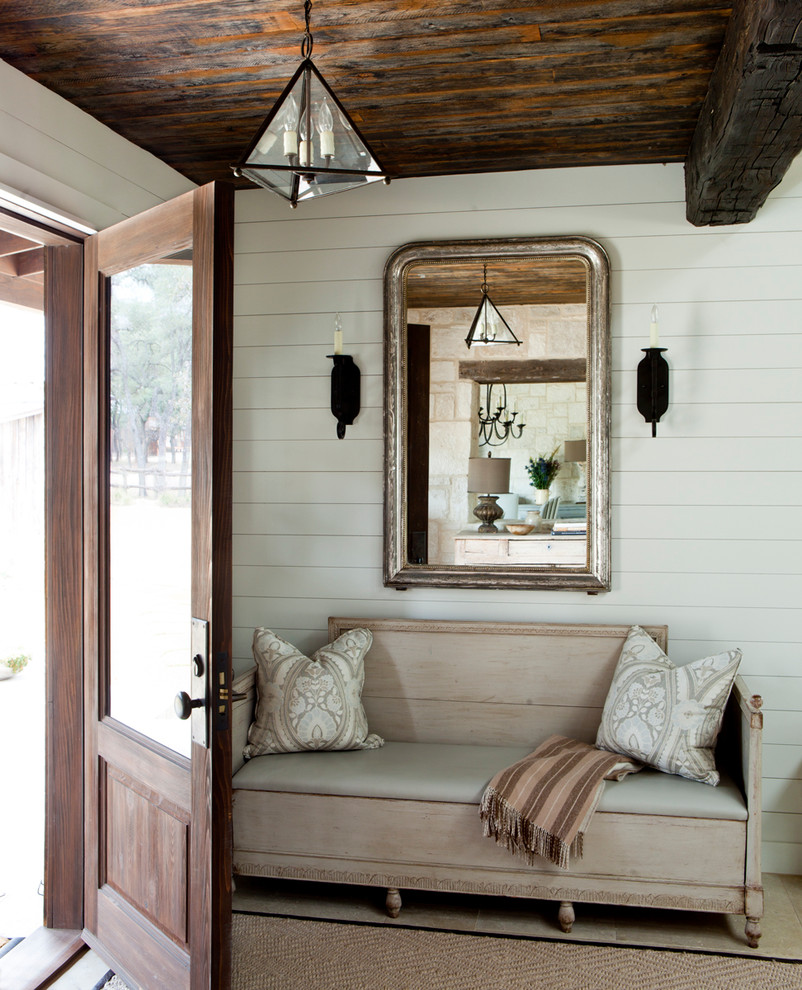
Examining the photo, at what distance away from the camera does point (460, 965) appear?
238cm

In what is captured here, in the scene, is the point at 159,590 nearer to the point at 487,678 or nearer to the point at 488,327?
the point at 487,678

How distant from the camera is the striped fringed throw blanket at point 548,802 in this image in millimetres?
2443

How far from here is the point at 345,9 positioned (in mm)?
2002

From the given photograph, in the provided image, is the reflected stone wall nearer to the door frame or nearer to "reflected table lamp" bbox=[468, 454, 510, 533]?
"reflected table lamp" bbox=[468, 454, 510, 533]

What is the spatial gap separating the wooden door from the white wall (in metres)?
0.19

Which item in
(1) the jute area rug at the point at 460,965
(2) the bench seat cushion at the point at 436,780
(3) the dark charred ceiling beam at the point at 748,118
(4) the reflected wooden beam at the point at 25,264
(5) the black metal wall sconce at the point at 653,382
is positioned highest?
(4) the reflected wooden beam at the point at 25,264

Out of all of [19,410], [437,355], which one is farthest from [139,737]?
[19,410]

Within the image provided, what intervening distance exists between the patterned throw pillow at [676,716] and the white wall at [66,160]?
2.36 metres

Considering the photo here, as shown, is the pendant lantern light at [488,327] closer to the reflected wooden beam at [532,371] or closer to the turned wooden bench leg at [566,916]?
the reflected wooden beam at [532,371]

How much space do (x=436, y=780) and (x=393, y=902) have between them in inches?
16.5

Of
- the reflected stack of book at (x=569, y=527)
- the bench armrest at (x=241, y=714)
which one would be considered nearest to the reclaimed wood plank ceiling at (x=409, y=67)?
the reflected stack of book at (x=569, y=527)

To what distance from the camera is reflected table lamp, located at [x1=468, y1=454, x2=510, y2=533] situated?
10.2 feet

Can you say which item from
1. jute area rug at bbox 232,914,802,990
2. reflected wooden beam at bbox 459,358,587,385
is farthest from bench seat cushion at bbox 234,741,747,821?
reflected wooden beam at bbox 459,358,587,385

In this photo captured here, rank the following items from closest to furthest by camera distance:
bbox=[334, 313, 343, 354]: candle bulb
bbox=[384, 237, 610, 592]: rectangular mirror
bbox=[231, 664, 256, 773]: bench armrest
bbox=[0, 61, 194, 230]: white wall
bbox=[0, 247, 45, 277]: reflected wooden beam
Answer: bbox=[0, 61, 194, 230]: white wall → bbox=[231, 664, 256, 773]: bench armrest → bbox=[384, 237, 610, 592]: rectangular mirror → bbox=[334, 313, 343, 354]: candle bulb → bbox=[0, 247, 45, 277]: reflected wooden beam
